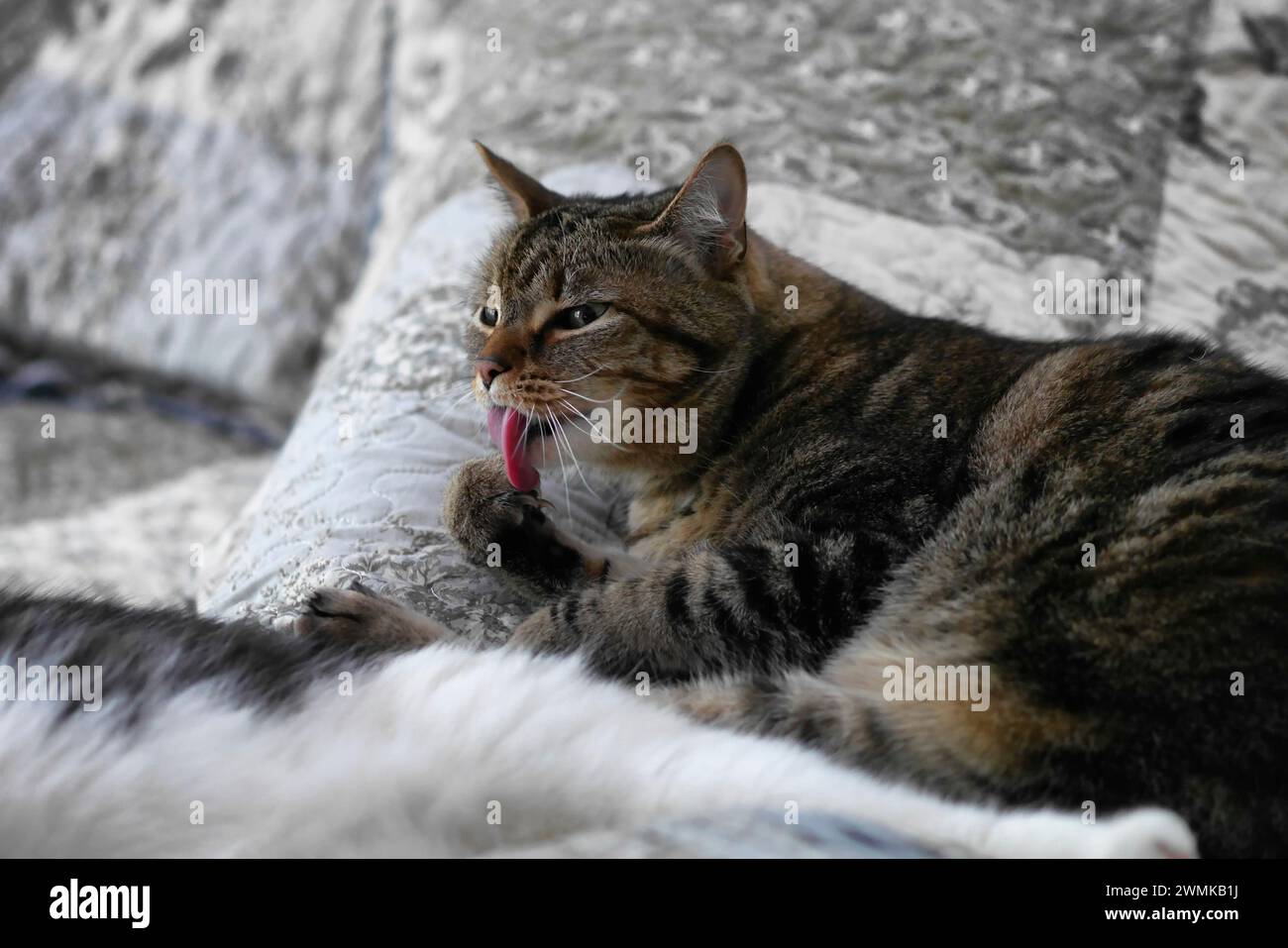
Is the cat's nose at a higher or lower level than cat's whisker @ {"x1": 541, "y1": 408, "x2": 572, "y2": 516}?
higher

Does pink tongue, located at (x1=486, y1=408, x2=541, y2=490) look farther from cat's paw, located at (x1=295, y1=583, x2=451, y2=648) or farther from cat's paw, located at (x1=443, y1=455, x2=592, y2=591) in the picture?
cat's paw, located at (x1=295, y1=583, x2=451, y2=648)

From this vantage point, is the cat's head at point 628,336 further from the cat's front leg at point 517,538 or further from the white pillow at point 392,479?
the white pillow at point 392,479

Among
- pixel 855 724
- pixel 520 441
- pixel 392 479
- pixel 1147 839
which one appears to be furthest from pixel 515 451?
pixel 1147 839

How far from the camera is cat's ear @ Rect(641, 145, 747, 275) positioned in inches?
54.2

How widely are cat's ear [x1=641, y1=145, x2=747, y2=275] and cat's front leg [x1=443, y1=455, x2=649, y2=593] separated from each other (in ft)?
1.19

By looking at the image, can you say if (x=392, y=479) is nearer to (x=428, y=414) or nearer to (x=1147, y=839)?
(x=428, y=414)

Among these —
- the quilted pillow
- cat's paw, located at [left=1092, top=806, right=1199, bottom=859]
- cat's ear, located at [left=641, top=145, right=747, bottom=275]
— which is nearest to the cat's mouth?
the quilted pillow

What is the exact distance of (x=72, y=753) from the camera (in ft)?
2.90

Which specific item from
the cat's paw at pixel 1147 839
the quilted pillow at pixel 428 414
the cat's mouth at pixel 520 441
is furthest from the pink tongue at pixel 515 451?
the cat's paw at pixel 1147 839

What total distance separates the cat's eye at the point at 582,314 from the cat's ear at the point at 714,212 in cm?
11

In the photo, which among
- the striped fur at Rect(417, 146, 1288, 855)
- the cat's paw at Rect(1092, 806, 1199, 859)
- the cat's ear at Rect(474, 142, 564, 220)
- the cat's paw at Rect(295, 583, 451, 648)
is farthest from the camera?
the cat's ear at Rect(474, 142, 564, 220)
